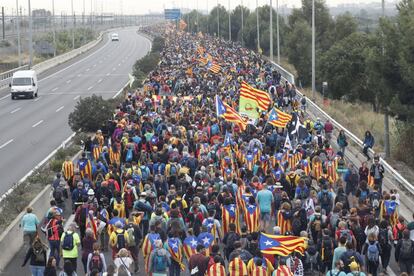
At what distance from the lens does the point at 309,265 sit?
13.9 m

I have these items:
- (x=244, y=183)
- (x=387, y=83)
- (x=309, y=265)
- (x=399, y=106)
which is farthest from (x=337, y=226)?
(x=387, y=83)

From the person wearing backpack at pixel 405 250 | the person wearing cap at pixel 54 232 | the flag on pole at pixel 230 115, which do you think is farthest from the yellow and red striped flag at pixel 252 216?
the flag on pole at pixel 230 115

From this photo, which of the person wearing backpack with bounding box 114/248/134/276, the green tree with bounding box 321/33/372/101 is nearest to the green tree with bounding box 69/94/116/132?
the green tree with bounding box 321/33/372/101

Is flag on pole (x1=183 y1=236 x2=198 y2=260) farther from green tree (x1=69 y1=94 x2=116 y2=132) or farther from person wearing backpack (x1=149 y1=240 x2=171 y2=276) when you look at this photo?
green tree (x1=69 y1=94 x2=116 y2=132)

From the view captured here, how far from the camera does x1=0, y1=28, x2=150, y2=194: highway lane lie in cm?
3022

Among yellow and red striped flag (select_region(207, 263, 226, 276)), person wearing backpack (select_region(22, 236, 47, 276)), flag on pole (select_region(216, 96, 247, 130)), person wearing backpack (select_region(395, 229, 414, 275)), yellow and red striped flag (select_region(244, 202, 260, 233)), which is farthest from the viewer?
flag on pole (select_region(216, 96, 247, 130))

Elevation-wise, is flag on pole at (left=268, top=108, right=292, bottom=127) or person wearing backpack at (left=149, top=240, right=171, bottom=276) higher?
flag on pole at (left=268, top=108, right=292, bottom=127)

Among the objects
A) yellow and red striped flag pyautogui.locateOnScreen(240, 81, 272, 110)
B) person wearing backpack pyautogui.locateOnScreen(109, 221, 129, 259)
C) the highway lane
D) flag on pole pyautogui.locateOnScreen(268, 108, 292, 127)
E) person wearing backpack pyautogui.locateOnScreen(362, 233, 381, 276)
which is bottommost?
the highway lane

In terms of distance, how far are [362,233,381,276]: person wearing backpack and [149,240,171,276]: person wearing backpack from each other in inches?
139

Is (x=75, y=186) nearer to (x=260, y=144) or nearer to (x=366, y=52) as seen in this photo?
(x=260, y=144)

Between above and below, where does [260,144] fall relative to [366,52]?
below

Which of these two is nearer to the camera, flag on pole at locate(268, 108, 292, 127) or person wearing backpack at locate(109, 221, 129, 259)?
person wearing backpack at locate(109, 221, 129, 259)

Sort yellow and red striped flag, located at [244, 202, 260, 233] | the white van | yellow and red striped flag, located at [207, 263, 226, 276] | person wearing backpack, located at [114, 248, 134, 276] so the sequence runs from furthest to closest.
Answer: the white van
yellow and red striped flag, located at [244, 202, 260, 233]
person wearing backpack, located at [114, 248, 134, 276]
yellow and red striped flag, located at [207, 263, 226, 276]

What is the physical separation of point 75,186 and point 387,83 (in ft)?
42.4
